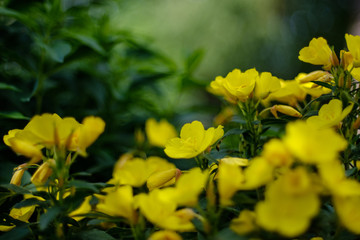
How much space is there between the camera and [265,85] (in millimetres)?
787

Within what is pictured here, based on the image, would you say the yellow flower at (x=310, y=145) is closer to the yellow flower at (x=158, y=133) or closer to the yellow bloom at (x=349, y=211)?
the yellow bloom at (x=349, y=211)

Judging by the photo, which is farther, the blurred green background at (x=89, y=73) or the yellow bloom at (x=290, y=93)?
the blurred green background at (x=89, y=73)

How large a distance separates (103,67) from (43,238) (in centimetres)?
124

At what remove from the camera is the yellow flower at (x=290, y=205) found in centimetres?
44

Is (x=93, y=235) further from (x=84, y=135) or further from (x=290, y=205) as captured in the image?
(x=290, y=205)

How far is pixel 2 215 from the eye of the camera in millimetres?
697

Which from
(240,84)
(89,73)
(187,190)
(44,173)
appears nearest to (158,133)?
(89,73)

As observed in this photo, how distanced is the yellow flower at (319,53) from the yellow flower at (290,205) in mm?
411

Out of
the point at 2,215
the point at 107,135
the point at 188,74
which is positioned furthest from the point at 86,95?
the point at 2,215

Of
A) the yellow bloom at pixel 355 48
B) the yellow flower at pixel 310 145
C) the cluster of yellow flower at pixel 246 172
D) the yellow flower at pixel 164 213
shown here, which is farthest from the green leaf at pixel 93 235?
the yellow bloom at pixel 355 48

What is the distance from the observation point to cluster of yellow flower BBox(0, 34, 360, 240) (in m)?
0.46

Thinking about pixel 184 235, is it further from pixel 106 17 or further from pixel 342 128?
pixel 106 17

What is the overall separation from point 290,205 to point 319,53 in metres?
0.46

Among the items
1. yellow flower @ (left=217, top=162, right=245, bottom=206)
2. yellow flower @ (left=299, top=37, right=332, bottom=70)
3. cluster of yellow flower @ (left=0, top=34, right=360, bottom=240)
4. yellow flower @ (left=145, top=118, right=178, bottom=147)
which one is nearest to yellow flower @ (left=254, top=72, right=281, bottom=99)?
cluster of yellow flower @ (left=0, top=34, right=360, bottom=240)
